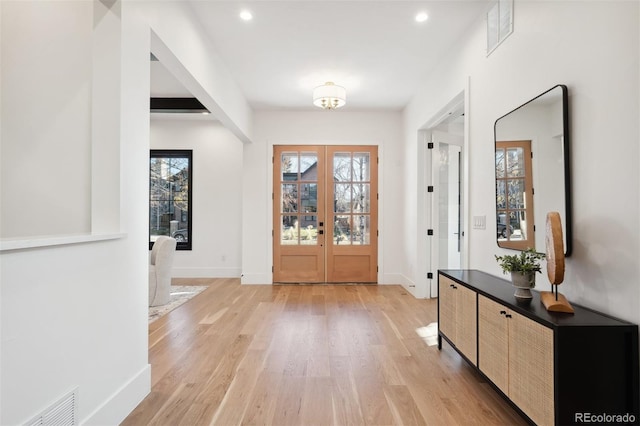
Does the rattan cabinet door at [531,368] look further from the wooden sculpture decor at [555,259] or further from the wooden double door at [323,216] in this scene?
the wooden double door at [323,216]

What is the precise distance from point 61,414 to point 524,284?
232 centimetres

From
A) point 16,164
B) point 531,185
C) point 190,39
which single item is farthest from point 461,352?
point 190,39

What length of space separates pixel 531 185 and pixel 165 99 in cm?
520

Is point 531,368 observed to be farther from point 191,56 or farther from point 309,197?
point 309,197

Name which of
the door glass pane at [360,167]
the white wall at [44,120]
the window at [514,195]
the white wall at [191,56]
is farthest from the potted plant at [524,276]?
the door glass pane at [360,167]

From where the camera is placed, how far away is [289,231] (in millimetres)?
5633

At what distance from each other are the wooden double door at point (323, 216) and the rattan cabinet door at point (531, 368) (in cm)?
388

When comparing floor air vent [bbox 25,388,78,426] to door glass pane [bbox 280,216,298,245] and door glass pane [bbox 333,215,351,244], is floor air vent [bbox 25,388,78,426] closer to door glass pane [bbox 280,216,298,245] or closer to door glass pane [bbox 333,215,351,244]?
door glass pane [bbox 280,216,298,245]

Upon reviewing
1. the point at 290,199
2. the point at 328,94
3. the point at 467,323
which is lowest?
the point at 467,323

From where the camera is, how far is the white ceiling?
286 centimetres

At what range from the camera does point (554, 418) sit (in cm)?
145

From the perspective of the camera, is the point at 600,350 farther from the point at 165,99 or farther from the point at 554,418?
the point at 165,99

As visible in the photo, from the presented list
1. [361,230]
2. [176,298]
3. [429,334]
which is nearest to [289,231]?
[361,230]

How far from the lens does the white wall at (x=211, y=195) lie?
6227 mm
